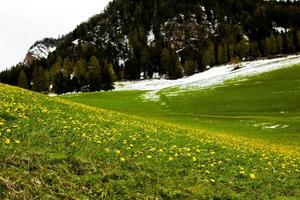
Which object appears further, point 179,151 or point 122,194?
point 179,151

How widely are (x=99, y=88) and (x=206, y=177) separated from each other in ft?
491

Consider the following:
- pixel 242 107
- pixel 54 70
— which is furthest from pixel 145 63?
pixel 242 107

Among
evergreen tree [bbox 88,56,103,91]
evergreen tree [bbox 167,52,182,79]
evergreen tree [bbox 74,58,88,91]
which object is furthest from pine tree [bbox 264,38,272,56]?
evergreen tree [bbox 74,58,88,91]

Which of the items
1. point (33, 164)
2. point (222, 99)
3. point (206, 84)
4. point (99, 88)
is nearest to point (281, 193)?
point (33, 164)

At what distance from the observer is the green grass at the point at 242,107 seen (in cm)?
4727

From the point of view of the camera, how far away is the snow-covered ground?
12056 centimetres

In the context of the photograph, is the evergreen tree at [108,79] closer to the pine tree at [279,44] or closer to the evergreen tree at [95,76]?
the evergreen tree at [95,76]

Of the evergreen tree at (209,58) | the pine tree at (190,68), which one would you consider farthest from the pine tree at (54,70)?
the evergreen tree at (209,58)

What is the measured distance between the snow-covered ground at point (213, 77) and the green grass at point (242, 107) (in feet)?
38.0

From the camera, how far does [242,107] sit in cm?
7200

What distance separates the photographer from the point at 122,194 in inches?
425

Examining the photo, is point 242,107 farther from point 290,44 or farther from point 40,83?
point 290,44

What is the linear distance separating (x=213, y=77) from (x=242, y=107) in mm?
64069

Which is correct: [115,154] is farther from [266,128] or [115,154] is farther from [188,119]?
[188,119]
